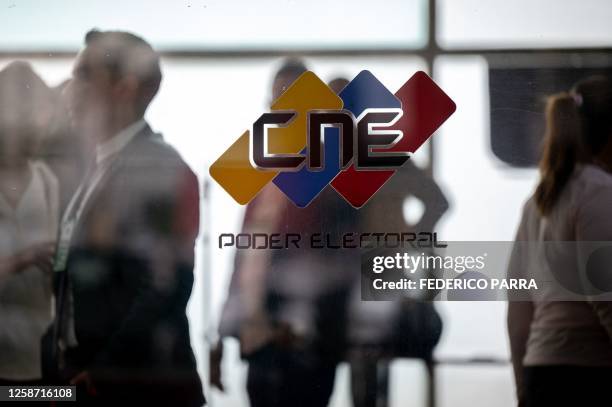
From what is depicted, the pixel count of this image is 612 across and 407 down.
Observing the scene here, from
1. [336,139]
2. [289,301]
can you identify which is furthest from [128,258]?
[336,139]

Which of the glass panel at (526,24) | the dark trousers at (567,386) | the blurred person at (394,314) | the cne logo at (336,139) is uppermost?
the glass panel at (526,24)

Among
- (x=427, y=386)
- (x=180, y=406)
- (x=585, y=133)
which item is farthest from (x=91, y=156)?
(x=585, y=133)

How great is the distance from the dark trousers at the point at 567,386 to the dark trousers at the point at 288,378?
0.50m

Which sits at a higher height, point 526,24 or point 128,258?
point 526,24

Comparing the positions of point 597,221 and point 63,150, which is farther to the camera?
point 63,150

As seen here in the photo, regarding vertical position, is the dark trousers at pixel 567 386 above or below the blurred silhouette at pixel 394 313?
below

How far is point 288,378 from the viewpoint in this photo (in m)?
2.25

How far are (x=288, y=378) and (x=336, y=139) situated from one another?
2.02ft

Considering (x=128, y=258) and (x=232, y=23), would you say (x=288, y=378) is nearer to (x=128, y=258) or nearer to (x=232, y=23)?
(x=128, y=258)

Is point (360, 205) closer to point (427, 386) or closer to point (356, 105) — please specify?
point (356, 105)

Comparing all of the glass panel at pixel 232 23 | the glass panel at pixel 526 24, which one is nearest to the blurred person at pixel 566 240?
the glass panel at pixel 526 24

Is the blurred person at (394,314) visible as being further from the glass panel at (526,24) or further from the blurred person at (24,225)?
the blurred person at (24,225)

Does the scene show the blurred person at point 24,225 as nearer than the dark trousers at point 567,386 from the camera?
No

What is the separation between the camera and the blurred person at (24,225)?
7.57 feet
